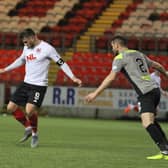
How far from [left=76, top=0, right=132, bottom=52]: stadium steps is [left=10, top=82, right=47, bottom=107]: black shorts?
14932mm

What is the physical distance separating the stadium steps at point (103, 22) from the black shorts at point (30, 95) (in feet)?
49.0

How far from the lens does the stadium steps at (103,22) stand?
1093 inches

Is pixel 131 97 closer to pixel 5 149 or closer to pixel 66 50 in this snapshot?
pixel 66 50

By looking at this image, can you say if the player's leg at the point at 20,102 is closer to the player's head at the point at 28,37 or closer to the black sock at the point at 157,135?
the player's head at the point at 28,37

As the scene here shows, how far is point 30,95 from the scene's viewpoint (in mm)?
12258

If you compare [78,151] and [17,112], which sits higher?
[17,112]

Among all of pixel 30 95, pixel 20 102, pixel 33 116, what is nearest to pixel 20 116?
pixel 20 102

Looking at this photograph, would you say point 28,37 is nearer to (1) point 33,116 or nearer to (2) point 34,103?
(2) point 34,103

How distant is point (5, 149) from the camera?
1116 centimetres

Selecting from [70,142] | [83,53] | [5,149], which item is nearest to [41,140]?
[70,142]

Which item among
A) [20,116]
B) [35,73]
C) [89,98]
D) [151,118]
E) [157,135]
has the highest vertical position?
[89,98]

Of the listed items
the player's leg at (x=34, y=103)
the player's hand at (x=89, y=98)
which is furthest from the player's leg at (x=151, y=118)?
the player's leg at (x=34, y=103)

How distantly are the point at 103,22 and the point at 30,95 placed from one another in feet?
59.0

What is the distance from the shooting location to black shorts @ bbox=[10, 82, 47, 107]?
40.0ft
